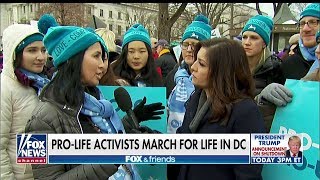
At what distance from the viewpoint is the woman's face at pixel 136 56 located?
9.59 feet

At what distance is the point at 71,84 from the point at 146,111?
0.42 m

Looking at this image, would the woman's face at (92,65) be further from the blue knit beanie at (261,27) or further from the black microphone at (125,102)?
the blue knit beanie at (261,27)

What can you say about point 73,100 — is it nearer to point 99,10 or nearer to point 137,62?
point 99,10

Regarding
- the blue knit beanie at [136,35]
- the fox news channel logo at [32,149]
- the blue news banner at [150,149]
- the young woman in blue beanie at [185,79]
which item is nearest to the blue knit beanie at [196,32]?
the young woman in blue beanie at [185,79]

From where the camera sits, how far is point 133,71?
2934mm

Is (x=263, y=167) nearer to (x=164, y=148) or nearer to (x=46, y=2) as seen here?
(x=164, y=148)

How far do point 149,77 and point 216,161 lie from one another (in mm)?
1524

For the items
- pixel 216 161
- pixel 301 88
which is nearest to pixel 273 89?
pixel 301 88

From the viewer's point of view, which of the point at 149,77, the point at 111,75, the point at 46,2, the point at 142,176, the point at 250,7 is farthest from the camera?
the point at 149,77

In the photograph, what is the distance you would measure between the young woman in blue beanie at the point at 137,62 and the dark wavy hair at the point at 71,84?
3.96ft

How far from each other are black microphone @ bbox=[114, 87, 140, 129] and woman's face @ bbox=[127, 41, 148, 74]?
0.99 meters

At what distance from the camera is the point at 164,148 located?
147cm

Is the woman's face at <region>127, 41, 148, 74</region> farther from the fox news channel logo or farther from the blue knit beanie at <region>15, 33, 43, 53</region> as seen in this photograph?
the fox news channel logo

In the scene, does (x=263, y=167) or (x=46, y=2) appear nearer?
(x=46, y=2)
